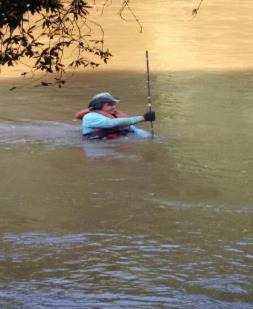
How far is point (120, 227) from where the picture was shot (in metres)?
7.43

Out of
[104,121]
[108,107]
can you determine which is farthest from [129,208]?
[108,107]

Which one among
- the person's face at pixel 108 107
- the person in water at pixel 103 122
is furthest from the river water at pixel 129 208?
Result: the person's face at pixel 108 107

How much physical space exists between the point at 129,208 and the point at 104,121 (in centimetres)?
366

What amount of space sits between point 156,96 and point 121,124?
14.7 feet

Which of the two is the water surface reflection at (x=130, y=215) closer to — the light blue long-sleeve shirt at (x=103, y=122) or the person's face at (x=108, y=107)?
the light blue long-sleeve shirt at (x=103, y=122)

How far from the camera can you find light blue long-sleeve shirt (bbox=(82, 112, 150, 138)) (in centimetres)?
1142

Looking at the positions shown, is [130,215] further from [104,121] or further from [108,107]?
[108,107]

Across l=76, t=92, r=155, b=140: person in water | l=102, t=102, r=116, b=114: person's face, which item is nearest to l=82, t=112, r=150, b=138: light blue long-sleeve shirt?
l=76, t=92, r=155, b=140: person in water

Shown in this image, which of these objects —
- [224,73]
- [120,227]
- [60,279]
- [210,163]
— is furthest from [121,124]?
[224,73]

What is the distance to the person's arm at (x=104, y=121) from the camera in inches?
450

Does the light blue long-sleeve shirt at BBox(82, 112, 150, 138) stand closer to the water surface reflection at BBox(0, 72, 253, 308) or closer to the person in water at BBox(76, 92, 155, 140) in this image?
the person in water at BBox(76, 92, 155, 140)

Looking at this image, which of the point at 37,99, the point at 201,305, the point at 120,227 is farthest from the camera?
the point at 37,99

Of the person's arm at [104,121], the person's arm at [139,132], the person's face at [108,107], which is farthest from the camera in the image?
the person's arm at [139,132]

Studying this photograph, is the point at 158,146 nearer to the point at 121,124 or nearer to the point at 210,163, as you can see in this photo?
the point at 121,124
